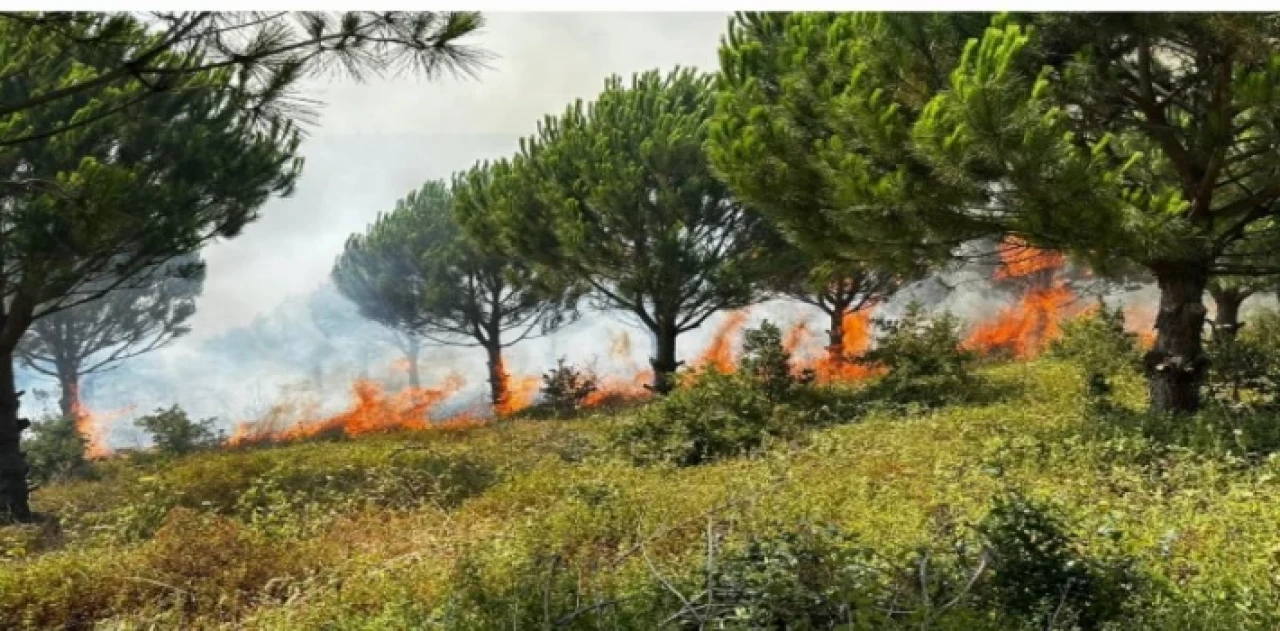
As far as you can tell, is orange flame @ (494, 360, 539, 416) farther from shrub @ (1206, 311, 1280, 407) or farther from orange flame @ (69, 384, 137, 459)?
shrub @ (1206, 311, 1280, 407)

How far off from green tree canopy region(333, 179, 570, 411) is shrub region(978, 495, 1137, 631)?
25.1 feet

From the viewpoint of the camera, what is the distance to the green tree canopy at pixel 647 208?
7.79m

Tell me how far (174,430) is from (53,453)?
863mm

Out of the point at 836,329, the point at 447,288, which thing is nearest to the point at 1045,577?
the point at 836,329

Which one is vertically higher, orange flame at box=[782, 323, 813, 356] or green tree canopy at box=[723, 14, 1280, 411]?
green tree canopy at box=[723, 14, 1280, 411]

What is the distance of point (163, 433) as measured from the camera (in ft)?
24.9

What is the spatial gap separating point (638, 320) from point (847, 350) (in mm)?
1964

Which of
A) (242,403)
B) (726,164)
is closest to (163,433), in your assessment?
(242,403)

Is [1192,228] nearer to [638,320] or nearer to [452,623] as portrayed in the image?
[452,623]

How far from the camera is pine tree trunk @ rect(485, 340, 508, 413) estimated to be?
9.51 metres

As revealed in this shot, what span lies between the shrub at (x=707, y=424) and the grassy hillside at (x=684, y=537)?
267mm

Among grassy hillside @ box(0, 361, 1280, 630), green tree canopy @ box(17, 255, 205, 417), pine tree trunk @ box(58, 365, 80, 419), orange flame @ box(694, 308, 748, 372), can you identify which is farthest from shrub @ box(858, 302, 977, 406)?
pine tree trunk @ box(58, 365, 80, 419)

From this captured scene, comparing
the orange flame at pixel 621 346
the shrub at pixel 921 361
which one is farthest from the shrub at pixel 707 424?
the orange flame at pixel 621 346

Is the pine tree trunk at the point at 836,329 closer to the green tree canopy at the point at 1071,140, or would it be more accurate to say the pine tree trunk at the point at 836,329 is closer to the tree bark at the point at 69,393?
the green tree canopy at the point at 1071,140
